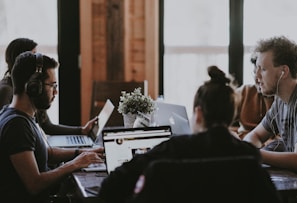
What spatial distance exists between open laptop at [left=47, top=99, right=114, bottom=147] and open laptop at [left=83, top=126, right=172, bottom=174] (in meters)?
0.80

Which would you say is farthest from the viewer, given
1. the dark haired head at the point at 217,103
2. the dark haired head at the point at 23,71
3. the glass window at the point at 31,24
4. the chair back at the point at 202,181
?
the glass window at the point at 31,24

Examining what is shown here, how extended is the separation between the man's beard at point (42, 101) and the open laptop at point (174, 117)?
0.71 metres

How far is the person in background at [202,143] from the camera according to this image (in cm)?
166

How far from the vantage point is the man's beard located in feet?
7.86

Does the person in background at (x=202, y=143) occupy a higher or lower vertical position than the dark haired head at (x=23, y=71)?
lower

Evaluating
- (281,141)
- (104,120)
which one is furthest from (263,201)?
(104,120)

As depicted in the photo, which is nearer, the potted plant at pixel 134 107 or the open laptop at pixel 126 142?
the open laptop at pixel 126 142

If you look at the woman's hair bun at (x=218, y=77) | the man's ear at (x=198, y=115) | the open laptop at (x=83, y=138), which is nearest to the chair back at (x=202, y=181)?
the man's ear at (x=198, y=115)

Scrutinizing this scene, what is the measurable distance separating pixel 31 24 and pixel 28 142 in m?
2.78

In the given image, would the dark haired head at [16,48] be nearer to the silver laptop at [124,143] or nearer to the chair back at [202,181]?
the silver laptop at [124,143]

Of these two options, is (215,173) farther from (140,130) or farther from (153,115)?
(153,115)

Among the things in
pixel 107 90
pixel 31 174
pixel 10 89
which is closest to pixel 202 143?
pixel 31 174

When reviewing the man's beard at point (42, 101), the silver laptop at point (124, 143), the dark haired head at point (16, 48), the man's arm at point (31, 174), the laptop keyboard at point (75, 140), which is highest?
the dark haired head at point (16, 48)

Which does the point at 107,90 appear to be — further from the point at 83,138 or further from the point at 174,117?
the point at 174,117
